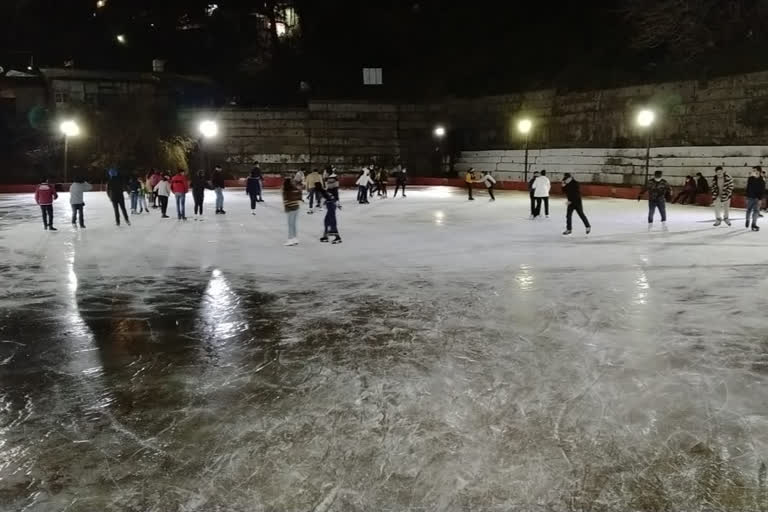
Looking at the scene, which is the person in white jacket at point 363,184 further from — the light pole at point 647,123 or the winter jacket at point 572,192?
the light pole at point 647,123

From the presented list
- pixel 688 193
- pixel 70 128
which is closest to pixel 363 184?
pixel 688 193

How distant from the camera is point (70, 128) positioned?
2903 centimetres

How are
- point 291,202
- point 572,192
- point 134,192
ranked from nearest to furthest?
point 291,202 → point 572,192 → point 134,192

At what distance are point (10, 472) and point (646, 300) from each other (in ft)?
21.7

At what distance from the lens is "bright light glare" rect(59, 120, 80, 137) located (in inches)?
1096

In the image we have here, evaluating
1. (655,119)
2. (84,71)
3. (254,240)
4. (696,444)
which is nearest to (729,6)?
(655,119)

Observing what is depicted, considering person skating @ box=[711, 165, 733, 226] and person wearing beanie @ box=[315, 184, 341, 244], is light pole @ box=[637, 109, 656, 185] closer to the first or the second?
person skating @ box=[711, 165, 733, 226]

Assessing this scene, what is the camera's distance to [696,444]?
3.70 meters

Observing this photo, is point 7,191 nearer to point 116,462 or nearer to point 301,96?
point 301,96

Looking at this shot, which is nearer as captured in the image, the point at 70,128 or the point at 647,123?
the point at 647,123

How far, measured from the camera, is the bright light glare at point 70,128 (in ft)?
91.4

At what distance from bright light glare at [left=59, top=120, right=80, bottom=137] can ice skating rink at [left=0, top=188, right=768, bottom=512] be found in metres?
20.6

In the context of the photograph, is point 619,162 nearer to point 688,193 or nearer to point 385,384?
point 688,193

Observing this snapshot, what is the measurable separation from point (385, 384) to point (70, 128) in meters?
29.5
